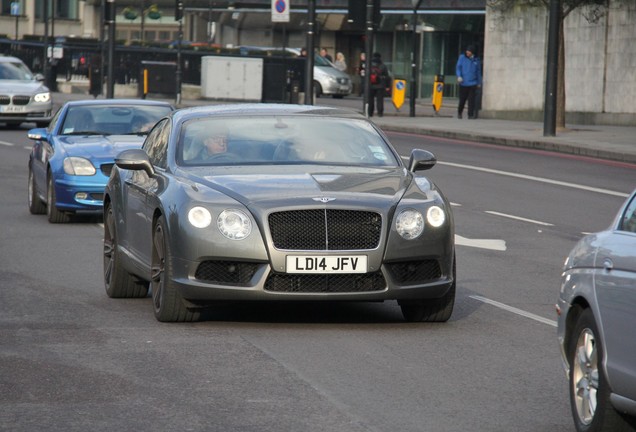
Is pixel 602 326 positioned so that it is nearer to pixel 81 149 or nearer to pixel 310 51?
pixel 81 149

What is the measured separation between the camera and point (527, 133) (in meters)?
35.1

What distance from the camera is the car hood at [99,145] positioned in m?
17.5

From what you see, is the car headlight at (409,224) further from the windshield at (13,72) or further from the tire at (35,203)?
the windshield at (13,72)

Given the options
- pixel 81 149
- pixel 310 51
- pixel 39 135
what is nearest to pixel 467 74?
pixel 310 51

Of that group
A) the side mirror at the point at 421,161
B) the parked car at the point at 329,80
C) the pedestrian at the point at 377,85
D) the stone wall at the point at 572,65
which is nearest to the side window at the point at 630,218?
the side mirror at the point at 421,161

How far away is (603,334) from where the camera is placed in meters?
6.46

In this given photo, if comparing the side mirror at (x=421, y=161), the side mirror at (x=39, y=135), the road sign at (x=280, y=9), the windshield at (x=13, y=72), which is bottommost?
the side mirror at (x=39, y=135)

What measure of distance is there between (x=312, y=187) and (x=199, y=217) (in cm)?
76

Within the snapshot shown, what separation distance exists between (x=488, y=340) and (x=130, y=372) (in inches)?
94.2

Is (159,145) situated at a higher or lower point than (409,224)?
higher

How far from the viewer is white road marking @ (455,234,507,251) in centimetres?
1549

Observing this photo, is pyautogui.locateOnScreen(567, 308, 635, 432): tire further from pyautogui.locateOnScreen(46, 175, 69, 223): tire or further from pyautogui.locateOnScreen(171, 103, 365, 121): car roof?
pyautogui.locateOnScreen(46, 175, 69, 223): tire

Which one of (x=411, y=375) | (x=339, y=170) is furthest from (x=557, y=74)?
(x=411, y=375)

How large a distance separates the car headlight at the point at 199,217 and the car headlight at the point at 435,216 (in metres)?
1.37
